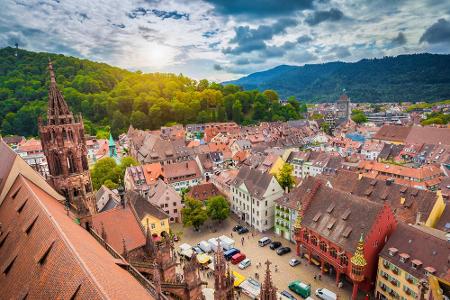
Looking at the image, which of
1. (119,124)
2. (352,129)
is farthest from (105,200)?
(352,129)

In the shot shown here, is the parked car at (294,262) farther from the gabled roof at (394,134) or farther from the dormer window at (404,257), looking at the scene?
the gabled roof at (394,134)

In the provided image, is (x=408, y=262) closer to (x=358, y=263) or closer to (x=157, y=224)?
(x=358, y=263)

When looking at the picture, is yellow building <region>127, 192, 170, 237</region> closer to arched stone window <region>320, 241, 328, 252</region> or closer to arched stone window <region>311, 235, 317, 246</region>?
arched stone window <region>311, 235, 317, 246</region>

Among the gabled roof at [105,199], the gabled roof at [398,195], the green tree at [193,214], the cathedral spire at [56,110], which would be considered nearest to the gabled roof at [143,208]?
the gabled roof at [105,199]

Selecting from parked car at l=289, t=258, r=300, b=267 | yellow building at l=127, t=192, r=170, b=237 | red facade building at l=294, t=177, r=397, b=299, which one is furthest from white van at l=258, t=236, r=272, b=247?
yellow building at l=127, t=192, r=170, b=237

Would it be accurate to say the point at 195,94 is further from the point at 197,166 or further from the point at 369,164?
the point at 369,164
